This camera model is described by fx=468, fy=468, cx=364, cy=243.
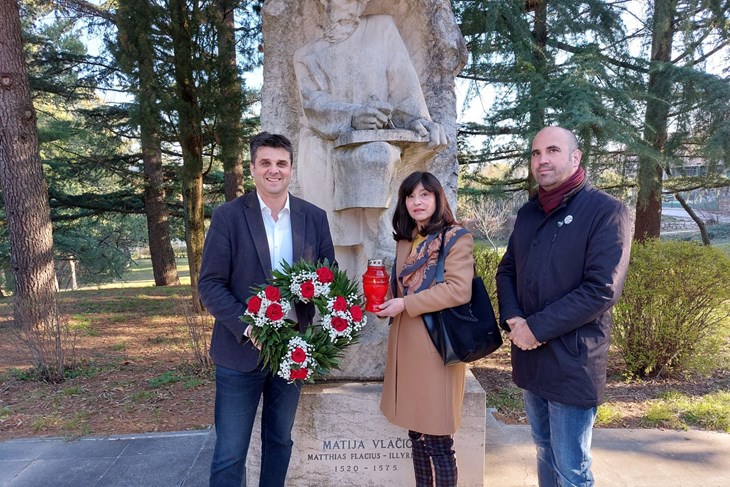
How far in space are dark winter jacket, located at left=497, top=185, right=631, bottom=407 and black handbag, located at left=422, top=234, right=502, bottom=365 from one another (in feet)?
0.61

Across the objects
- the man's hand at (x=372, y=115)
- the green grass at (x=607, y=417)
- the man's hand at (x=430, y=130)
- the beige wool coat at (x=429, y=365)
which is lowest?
the green grass at (x=607, y=417)

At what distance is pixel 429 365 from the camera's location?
211 cm

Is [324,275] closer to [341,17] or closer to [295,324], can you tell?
[295,324]

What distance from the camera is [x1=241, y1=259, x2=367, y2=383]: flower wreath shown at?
194 centimetres

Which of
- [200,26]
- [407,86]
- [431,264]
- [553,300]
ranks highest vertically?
[200,26]

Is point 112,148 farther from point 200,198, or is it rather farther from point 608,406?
point 608,406

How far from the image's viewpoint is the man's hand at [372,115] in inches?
105

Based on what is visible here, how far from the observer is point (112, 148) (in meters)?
12.6

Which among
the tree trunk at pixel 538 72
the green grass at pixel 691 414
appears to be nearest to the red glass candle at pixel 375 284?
the green grass at pixel 691 414

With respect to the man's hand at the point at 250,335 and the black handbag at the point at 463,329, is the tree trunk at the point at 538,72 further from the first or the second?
the man's hand at the point at 250,335

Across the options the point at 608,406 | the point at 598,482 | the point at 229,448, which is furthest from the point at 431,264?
the point at 608,406

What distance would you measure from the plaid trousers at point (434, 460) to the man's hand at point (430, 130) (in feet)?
5.37

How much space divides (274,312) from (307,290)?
0.56ft

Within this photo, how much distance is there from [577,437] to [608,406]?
3076 mm
